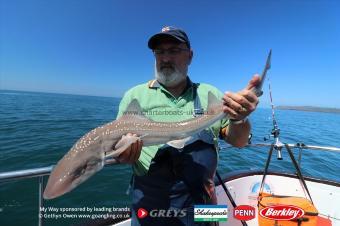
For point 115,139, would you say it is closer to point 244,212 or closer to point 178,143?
point 178,143

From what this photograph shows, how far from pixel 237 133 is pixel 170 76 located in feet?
4.19

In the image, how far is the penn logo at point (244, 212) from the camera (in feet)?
14.9

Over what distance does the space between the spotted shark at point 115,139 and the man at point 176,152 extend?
13 centimetres

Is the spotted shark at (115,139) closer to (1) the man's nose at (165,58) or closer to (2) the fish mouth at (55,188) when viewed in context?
(2) the fish mouth at (55,188)

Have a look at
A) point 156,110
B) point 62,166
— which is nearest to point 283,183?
point 156,110

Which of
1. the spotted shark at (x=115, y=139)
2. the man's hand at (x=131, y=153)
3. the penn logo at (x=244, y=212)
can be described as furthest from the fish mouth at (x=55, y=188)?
the penn logo at (x=244, y=212)

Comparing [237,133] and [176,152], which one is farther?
[237,133]

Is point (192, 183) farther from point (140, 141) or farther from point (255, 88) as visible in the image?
point (255, 88)

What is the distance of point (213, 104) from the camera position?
2.95 metres

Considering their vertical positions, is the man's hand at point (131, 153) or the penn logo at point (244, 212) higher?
the man's hand at point (131, 153)

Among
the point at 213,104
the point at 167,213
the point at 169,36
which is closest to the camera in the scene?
the point at 167,213

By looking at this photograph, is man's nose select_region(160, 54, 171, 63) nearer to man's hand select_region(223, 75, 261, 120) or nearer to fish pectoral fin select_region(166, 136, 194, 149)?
man's hand select_region(223, 75, 261, 120)

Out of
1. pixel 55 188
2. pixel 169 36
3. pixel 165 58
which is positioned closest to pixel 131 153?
pixel 55 188

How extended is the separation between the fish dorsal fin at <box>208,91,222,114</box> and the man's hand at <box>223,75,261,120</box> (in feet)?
0.53
